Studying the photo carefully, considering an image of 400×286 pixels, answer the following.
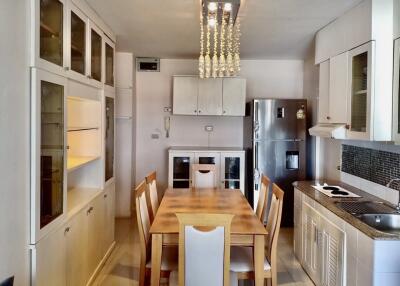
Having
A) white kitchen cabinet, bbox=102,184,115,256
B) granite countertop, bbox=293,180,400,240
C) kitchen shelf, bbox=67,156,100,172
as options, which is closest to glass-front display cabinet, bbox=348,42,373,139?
granite countertop, bbox=293,180,400,240

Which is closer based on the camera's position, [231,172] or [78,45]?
[78,45]

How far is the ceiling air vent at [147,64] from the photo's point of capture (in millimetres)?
5445

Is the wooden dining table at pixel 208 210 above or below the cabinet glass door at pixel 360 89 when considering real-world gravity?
below

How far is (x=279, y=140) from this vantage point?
16.0 ft

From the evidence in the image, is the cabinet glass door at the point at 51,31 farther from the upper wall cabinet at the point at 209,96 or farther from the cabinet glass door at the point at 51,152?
the upper wall cabinet at the point at 209,96

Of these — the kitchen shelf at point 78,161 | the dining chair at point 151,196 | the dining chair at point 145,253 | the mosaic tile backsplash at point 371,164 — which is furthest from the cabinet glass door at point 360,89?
the kitchen shelf at point 78,161

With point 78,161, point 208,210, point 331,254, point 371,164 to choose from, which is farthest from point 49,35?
point 371,164

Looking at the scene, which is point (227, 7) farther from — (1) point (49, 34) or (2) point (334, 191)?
(2) point (334, 191)

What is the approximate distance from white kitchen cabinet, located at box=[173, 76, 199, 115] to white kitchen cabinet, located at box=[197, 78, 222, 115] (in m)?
0.07

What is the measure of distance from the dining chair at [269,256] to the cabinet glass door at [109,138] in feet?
5.75

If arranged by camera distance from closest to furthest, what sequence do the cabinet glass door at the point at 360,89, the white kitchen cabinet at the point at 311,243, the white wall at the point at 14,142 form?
the white wall at the point at 14,142
the cabinet glass door at the point at 360,89
the white kitchen cabinet at the point at 311,243

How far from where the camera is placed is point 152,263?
2.47 meters

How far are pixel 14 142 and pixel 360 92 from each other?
258 cm

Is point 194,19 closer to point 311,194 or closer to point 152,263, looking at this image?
point 311,194
